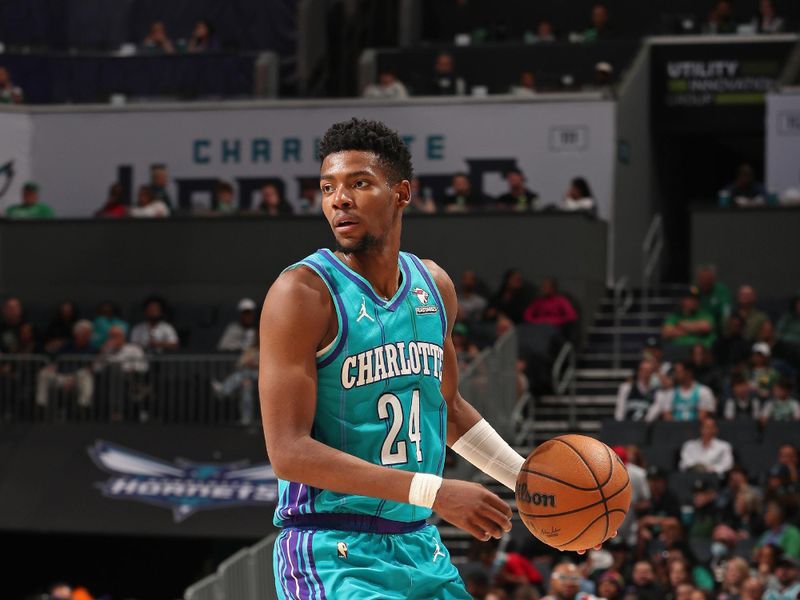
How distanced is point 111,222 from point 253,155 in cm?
247

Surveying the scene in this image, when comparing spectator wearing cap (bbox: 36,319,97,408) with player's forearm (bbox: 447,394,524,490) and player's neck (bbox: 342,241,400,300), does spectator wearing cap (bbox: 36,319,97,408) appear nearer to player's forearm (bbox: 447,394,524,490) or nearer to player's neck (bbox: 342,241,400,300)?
player's forearm (bbox: 447,394,524,490)

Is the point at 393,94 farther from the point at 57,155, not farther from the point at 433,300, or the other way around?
the point at 433,300

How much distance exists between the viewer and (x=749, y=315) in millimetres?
18000

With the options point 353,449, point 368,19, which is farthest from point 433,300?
point 368,19

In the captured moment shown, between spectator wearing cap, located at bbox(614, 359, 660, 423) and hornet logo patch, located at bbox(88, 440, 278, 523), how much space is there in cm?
394

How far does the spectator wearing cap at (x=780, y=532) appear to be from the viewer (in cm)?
1388

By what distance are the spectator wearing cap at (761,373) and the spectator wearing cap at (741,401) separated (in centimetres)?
10

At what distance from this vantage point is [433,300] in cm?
511

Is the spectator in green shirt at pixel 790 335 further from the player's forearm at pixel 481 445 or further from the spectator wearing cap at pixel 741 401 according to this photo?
the player's forearm at pixel 481 445

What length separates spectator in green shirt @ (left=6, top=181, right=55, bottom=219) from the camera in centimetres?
2239

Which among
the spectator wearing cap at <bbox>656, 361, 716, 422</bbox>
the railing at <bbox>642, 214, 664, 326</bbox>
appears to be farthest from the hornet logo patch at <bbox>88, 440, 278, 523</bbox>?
the railing at <bbox>642, 214, 664, 326</bbox>

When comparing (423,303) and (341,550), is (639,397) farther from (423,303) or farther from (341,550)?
(341,550)

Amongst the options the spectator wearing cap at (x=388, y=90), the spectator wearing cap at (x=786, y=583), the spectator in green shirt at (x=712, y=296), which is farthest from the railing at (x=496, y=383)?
the spectator wearing cap at (x=388, y=90)

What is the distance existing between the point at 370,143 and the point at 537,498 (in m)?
1.18
